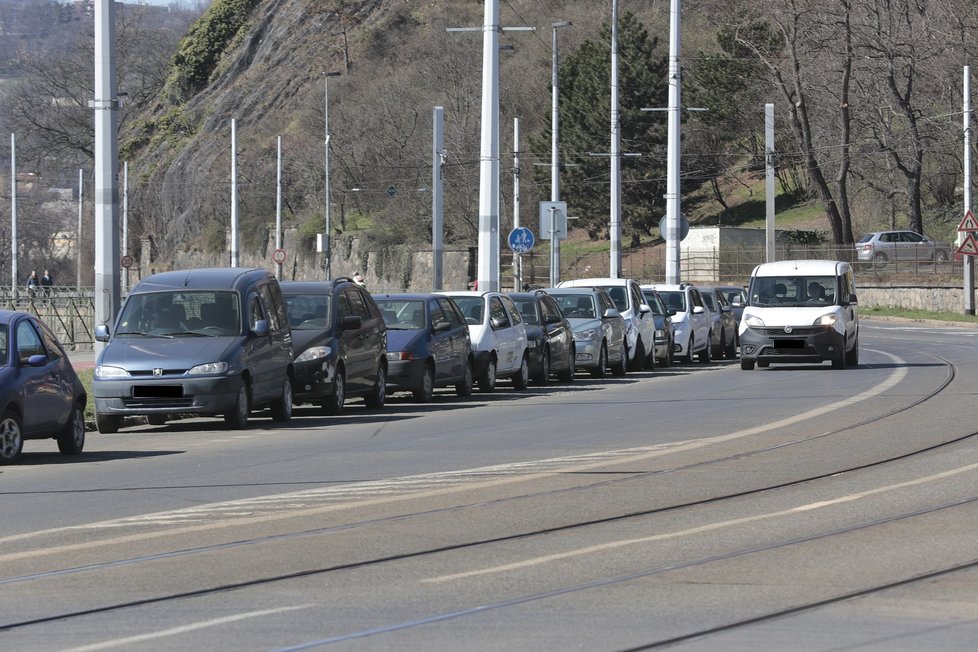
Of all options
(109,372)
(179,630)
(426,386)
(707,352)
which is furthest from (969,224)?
(179,630)

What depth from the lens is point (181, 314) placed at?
2038 centimetres

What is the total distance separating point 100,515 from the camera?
11.7 m

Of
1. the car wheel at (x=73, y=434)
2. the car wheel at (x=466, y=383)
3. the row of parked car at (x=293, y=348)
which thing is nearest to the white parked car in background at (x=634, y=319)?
the row of parked car at (x=293, y=348)

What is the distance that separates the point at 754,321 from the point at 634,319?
354cm

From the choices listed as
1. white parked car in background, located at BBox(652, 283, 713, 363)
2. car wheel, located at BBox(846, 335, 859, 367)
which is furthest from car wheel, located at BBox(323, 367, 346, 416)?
white parked car in background, located at BBox(652, 283, 713, 363)

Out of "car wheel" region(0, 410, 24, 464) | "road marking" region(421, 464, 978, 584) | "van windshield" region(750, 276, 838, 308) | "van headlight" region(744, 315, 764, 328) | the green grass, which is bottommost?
"road marking" region(421, 464, 978, 584)

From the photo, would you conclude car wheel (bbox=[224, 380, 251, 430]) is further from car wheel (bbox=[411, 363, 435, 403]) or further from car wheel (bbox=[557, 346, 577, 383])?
car wheel (bbox=[557, 346, 577, 383])

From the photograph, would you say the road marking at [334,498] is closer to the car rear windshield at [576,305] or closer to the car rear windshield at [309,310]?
the car rear windshield at [309,310]

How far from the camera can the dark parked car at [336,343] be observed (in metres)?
21.9

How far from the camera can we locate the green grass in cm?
→ 5760

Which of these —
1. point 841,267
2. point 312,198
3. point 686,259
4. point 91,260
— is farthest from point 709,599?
point 91,260

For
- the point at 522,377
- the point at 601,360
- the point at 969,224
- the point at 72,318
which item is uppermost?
the point at 969,224

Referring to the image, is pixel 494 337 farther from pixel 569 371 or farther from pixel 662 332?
pixel 662 332

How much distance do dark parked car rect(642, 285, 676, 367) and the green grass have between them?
2351 cm
